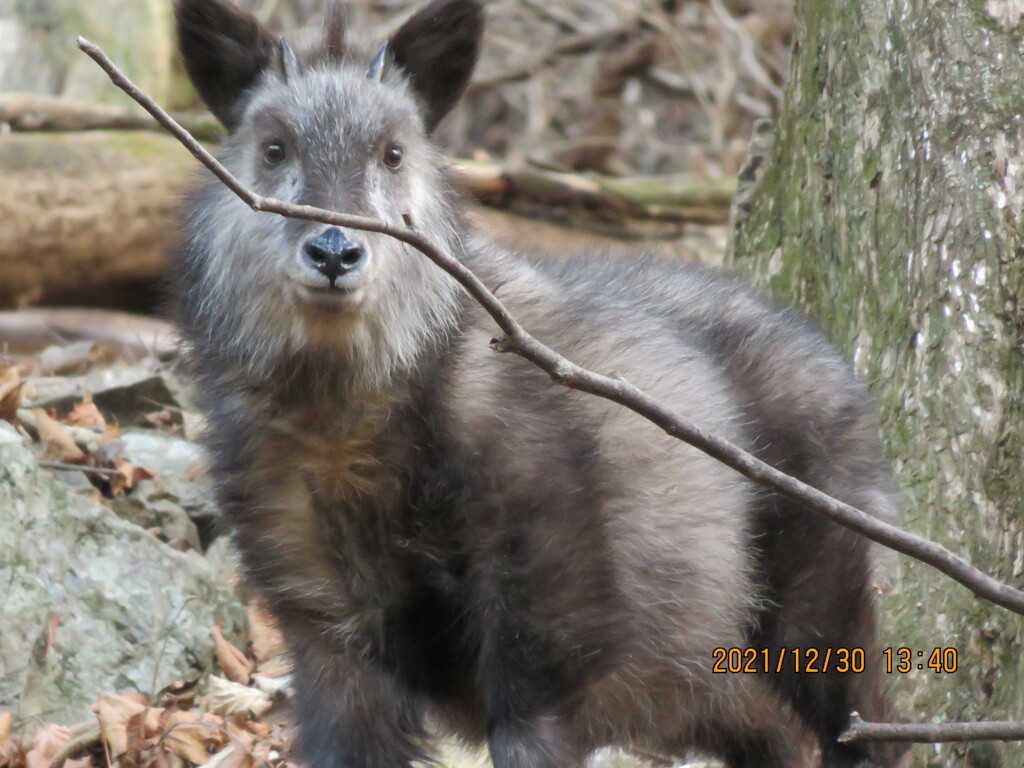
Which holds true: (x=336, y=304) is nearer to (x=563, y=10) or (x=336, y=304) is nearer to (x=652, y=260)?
(x=652, y=260)

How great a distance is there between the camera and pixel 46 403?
294 inches

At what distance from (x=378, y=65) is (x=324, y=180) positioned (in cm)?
65

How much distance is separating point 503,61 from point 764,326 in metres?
9.96

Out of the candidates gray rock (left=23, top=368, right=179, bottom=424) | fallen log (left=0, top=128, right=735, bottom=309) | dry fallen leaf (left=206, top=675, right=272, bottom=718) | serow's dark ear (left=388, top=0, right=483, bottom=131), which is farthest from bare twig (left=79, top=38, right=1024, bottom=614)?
fallen log (left=0, top=128, right=735, bottom=309)

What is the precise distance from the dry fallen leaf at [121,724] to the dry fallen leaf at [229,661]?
0.63 m

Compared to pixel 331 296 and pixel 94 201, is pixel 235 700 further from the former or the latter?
pixel 94 201

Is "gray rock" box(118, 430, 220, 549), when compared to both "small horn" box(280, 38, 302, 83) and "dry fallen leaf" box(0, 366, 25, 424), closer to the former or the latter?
"dry fallen leaf" box(0, 366, 25, 424)

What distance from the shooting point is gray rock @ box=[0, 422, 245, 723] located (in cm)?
553

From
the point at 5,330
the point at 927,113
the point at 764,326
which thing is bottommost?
the point at 5,330

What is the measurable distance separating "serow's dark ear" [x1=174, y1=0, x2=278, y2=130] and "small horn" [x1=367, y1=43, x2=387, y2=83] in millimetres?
332

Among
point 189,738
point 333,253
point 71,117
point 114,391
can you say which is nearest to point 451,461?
point 333,253

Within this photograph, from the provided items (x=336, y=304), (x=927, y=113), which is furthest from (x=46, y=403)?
(x=927, y=113)

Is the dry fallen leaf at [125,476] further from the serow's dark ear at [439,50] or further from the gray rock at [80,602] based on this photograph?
the serow's dark ear at [439,50]

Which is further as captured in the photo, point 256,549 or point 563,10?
point 563,10
